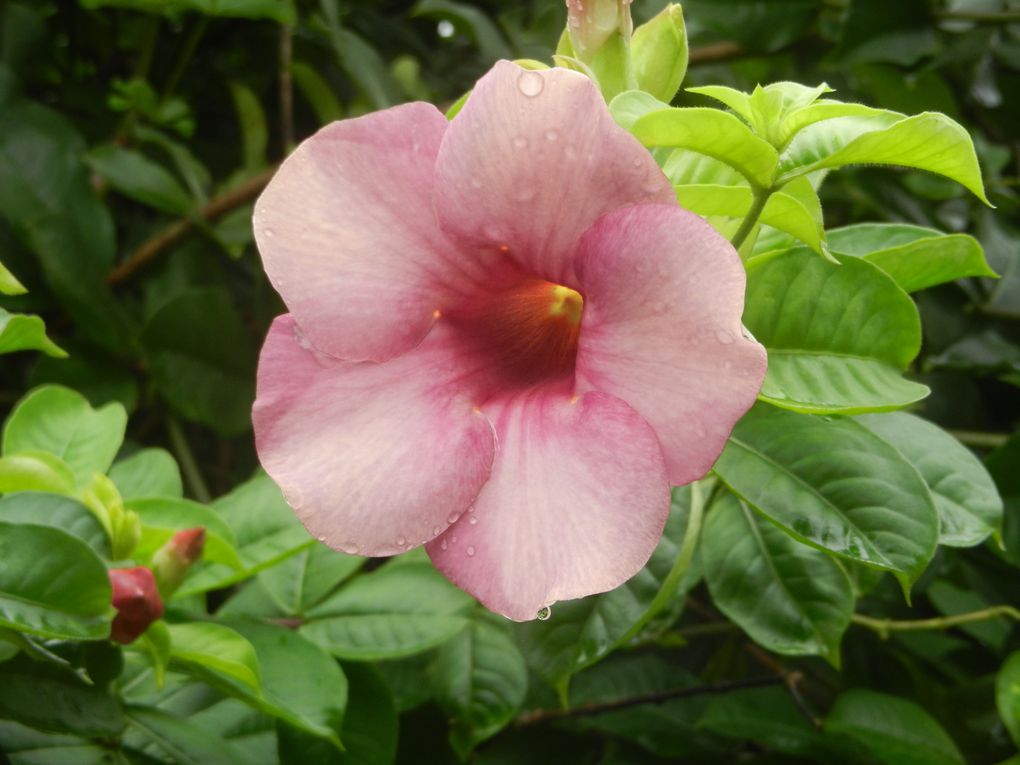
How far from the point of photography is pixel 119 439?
1044 millimetres

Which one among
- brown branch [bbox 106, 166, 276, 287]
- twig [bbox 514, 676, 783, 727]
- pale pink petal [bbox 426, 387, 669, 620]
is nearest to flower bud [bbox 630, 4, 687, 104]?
pale pink petal [bbox 426, 387, 669, 620]

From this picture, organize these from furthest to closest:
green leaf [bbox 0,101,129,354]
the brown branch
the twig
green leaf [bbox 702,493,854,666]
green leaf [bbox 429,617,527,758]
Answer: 1. the brown branch
2. green leaf [bbox 0,101,129,354]
3. the twig
4. green leaf [bbox 429,617,527,758]
5. green leaf [bbox 702,493,854,666]

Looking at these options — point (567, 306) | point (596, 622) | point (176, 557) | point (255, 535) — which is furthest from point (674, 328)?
point (255, 535)

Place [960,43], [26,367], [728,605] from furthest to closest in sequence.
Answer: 1. [26,367]
2. [960,43]
3. [728,605]

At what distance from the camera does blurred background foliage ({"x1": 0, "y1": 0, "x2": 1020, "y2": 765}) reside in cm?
122

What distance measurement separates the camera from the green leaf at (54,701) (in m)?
0.72

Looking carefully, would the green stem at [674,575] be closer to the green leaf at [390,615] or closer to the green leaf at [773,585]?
the green leaf at [773,585]

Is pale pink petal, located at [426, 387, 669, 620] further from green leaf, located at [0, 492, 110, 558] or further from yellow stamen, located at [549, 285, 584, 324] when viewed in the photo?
green leaf, located at [0, 492, 110, 558]

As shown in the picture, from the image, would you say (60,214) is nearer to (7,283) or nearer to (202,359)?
(202,359)

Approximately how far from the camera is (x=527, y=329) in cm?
80

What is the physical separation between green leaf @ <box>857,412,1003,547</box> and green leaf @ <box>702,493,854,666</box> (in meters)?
0.11

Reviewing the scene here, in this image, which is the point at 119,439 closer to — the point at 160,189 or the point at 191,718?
the point at 191,718

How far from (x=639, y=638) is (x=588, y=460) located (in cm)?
48

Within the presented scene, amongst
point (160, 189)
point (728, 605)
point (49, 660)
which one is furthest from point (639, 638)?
point (160, 189)
